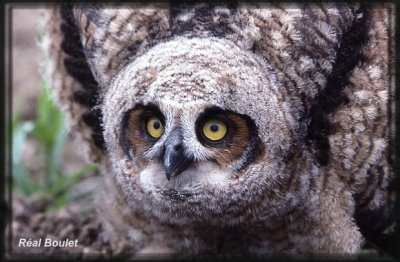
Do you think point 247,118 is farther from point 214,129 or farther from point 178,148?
point 178,148

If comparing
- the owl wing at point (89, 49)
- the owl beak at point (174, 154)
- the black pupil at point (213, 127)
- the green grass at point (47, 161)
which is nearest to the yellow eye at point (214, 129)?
the black pupil at point (213, 127)

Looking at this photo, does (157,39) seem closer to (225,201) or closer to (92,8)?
(92,8)

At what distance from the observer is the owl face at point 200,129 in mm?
2736

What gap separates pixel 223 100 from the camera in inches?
108

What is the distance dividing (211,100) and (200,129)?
0.43ft

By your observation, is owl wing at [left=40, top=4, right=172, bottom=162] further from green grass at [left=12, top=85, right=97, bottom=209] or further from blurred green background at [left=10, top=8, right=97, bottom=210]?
green grass at [left=12, top=85, right=97, bottom=209]

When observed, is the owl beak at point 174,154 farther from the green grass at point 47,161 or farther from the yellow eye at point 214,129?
the green grass at point 47,161

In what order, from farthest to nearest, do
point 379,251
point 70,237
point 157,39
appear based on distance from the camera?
point 70,237
point 379,251
point 157,39

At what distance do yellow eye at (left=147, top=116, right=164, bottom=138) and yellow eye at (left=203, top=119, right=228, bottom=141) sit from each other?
192mm

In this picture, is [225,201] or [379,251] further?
[379,251]

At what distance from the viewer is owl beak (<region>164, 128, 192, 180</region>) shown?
8.77 feet

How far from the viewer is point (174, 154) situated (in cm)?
267

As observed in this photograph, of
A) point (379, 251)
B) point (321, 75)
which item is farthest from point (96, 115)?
point (379, 251)

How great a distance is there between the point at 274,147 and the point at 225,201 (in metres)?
0.34
